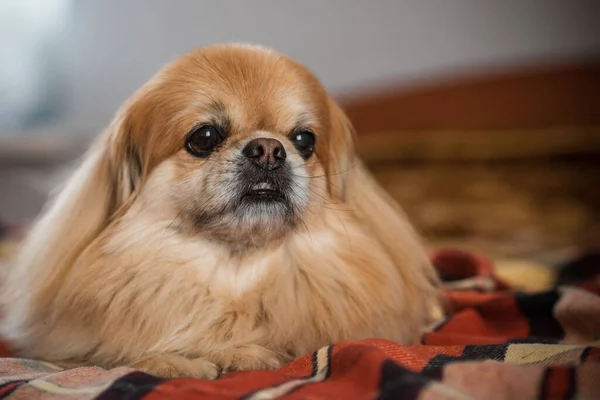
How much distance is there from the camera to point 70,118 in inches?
153

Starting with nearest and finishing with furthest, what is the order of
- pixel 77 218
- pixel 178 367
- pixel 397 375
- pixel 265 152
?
pixel 397 375 < pixel 178 367 < pixel 265 152 < pixel 77 218

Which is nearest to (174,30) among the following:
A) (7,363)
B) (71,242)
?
(71,242)

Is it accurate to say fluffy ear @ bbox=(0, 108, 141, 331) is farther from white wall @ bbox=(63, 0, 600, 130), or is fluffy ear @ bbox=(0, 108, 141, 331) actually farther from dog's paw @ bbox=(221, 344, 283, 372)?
white wall @ bbox=(63, 0, 600, 130)

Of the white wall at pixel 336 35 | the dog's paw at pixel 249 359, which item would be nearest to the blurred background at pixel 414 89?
the white wall at pixel 336 35

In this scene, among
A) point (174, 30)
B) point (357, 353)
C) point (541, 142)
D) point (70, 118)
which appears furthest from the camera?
point (70, 118)

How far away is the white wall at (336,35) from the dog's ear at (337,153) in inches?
79.6

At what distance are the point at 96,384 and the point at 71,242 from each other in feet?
1.39

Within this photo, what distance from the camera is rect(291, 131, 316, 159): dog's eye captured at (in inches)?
50.9

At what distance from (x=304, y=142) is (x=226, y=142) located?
17cm

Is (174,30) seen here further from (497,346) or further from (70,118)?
(497,346)

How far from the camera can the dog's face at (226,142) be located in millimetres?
1166

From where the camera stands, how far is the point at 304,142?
1.31 m

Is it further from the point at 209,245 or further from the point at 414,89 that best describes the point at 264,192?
the point at 414,89

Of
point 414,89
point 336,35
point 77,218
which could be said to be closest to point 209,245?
point 77,218
